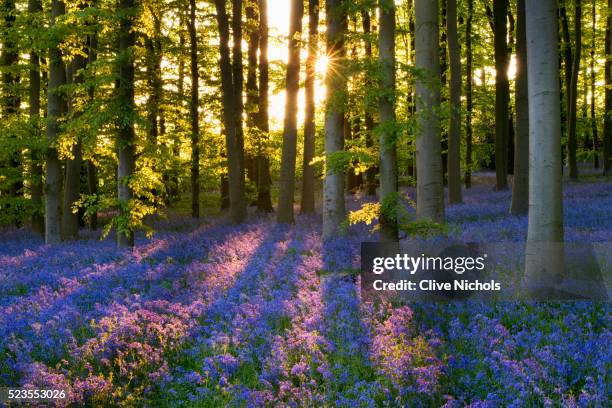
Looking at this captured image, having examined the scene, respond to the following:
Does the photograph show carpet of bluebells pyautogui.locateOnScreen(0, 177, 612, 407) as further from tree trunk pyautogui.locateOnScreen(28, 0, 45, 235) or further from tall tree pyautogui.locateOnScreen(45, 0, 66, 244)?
tree trunk pyautogui.locateOnScreen(28, 0, 45, 235)

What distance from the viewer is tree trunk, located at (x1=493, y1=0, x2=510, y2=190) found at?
20250 millimetres

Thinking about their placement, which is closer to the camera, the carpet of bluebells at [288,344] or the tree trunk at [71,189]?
the carpet of bluebells at [288,344]

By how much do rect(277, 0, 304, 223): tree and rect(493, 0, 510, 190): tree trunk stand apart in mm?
8550

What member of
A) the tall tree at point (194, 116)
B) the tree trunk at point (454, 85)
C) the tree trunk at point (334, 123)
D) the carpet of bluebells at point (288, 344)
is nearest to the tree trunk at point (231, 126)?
the tall tree at point (194, 116)

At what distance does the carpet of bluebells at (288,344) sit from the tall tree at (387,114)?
1.22 metres

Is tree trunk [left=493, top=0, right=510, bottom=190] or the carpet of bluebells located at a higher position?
tree trunk [left=493, top=0, right=510, bottom=190]

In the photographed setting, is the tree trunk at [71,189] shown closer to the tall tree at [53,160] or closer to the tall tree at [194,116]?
the tall tree at [53,160]

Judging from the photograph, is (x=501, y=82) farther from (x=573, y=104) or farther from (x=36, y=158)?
(x=36, y=158)

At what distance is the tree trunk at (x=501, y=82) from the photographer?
20250 mm

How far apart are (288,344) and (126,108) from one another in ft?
30.9

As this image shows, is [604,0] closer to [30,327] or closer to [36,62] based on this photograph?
[36,62]

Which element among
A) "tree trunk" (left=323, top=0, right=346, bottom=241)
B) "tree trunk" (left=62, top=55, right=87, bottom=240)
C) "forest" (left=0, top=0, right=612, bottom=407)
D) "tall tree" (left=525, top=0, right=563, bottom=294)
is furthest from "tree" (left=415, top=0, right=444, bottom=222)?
"tree trunk" (left=62, top=55, right=87, bottom=240)

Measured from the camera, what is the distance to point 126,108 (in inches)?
525

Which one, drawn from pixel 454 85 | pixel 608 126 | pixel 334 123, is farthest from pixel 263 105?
pixel 608 126
